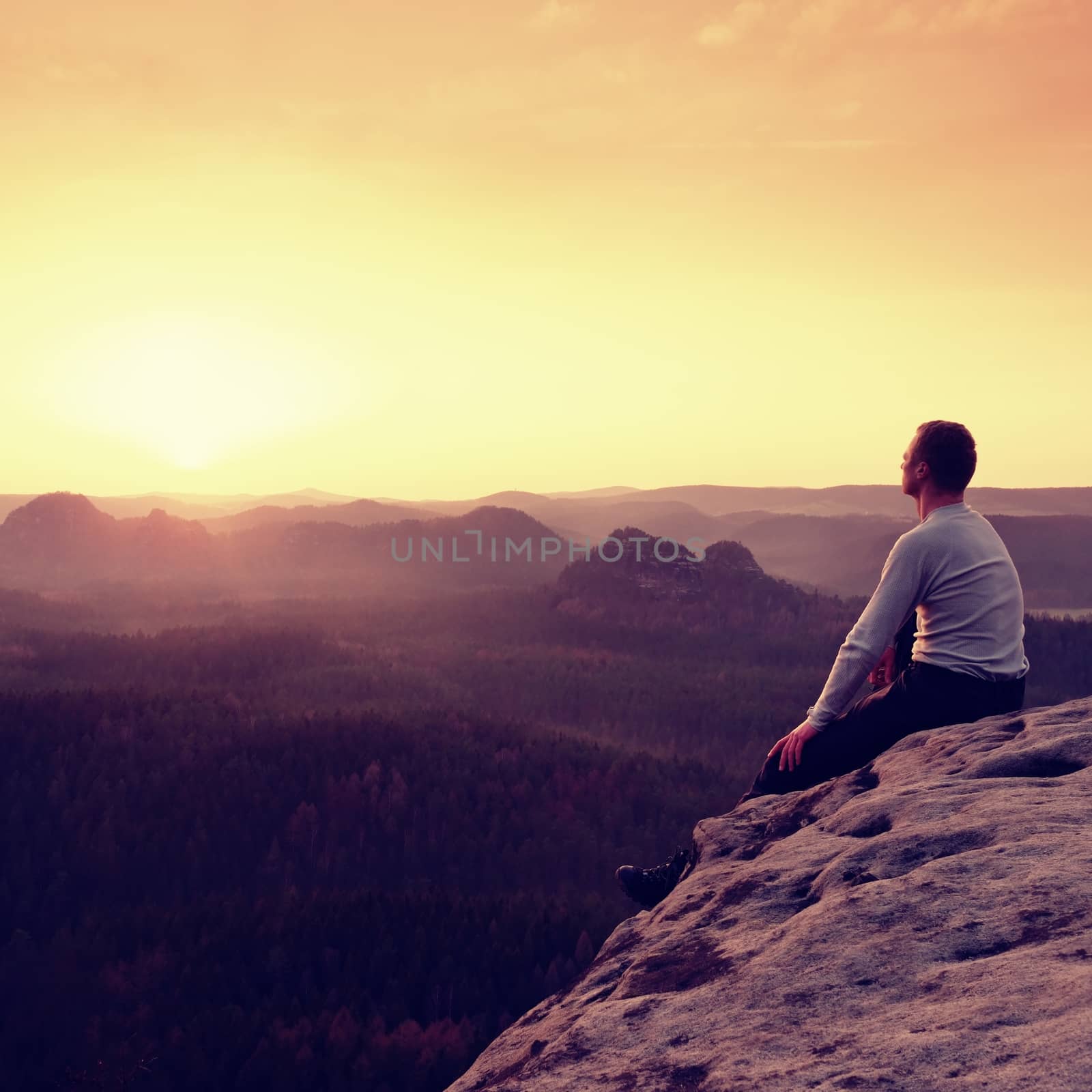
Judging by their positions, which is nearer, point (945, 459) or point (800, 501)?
point (945, 459)

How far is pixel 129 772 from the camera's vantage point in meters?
11.5

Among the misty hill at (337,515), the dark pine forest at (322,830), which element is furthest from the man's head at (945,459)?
the misty hill at (337,515)

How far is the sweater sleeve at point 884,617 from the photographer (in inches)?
200

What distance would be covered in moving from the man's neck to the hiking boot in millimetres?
2604

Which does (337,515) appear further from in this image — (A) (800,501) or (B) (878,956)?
(B) (878,956)

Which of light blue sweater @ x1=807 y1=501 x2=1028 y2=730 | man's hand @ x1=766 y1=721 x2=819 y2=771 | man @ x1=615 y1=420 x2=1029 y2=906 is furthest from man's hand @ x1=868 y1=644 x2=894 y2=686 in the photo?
man's hand @ x1=766 y1=721 x2=819 y2=771

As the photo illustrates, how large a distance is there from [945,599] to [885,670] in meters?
0.74

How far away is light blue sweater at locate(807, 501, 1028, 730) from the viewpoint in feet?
16.7

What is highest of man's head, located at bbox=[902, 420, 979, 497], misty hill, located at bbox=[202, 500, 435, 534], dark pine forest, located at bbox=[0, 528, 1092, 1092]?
misty hill, located at bbox=[202, 500, 435, 534]

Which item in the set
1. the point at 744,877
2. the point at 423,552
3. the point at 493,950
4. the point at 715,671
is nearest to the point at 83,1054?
the point at 493,950

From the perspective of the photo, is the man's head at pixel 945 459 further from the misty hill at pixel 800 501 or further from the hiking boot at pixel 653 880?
the misty hill at pixel 800 501

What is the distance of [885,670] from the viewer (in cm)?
573

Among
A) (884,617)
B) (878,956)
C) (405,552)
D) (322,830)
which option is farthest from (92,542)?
(878,956)

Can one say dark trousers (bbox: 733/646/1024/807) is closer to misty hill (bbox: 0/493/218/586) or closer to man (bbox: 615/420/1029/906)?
man (bbox: 615/420/1029/906)
